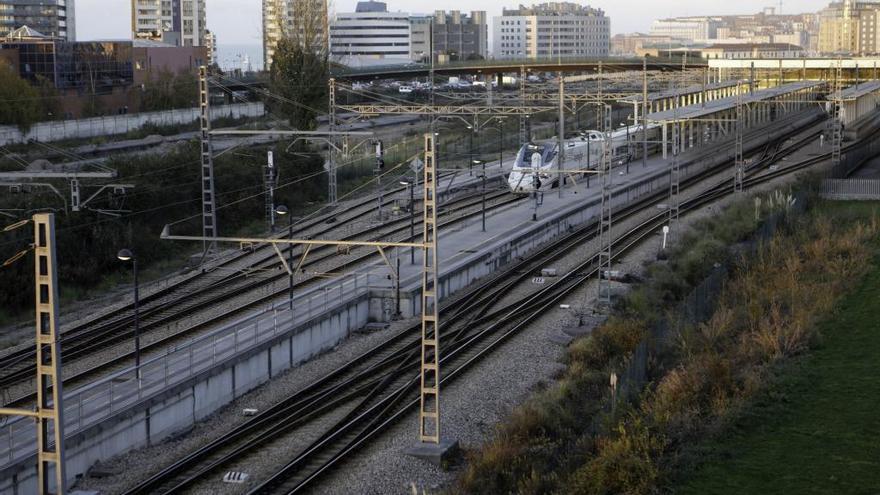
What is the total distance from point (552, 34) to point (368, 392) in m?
150

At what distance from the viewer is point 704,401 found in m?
14.7

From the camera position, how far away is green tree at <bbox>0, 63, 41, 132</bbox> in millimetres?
42344

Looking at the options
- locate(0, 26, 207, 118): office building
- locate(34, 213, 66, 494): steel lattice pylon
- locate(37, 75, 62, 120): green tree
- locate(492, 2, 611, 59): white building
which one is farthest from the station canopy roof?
locate(492, 2, 611, 59): white building

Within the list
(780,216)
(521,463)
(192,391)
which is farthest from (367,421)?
(780,216)

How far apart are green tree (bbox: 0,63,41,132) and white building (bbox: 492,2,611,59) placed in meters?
121

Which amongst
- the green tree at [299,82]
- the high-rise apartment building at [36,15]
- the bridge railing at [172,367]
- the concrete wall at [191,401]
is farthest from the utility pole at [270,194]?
the high-rise apartment building at [36,15]

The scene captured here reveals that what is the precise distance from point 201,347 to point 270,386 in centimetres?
118

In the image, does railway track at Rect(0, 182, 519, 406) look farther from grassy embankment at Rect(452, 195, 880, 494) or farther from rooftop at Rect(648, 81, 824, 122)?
rooftop at Rect(648, 81, 824, 122)

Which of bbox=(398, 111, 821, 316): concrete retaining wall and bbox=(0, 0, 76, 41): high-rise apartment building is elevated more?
bbox=(0, 0, 76, 41): high-rise apartment building

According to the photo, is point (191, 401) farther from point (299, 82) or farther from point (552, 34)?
point (552, 34)

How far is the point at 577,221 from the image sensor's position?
3412 centimetres

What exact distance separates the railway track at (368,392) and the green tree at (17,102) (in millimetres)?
22875

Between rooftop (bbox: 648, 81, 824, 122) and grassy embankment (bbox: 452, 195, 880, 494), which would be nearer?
grassy embankment (bbox: 452, 195, 880, 494)

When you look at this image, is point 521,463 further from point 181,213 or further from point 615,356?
point 181,213
